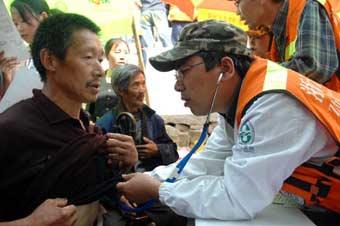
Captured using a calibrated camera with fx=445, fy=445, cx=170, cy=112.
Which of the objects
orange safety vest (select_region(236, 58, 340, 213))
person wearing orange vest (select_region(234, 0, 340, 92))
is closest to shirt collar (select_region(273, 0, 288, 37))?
person wearing orange vest (select_region(234, 0, 340, 92))

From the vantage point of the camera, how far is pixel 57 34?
5.99 feet

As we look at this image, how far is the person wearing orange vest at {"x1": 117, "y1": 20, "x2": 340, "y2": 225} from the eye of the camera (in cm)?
133

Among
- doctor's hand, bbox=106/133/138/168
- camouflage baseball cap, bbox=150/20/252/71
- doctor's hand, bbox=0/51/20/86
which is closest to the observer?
camouflage baseball cap, bbox=150/20/252/71

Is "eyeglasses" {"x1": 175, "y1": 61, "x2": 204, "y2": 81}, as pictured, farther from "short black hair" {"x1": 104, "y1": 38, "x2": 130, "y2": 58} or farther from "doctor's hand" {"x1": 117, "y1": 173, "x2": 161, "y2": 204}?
"short black hair" {"x1": 104, "y1": 38, "x2": 130, "y2": 58}

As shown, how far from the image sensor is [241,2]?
2.41 m

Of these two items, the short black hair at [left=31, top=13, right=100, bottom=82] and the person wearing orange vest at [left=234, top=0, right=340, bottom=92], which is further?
the person wearing orange vest at [left=234, top=0, right=340, bottom=92]

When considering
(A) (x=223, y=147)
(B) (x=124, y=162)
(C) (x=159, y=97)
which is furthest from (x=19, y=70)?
(C) (x=159, y=97)

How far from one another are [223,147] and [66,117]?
0.65m

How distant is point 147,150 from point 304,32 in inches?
50.2

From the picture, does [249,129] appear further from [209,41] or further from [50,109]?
[50,109]

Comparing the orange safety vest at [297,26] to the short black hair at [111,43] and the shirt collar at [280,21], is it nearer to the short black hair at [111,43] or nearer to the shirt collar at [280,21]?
the shirt collar at [280,21]

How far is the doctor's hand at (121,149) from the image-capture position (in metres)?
1.89

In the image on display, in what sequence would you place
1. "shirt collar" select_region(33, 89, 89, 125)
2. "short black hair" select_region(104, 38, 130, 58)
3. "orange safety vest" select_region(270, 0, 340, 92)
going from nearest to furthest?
"shirt collar" select_region(33, 89, 89, 125)
"orange safety vest" select_region(270, 0, 340, 92)
"short black hair" select_region(104, 38, 130, 58)

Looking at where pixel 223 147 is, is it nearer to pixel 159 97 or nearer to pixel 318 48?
pixel 318 48
